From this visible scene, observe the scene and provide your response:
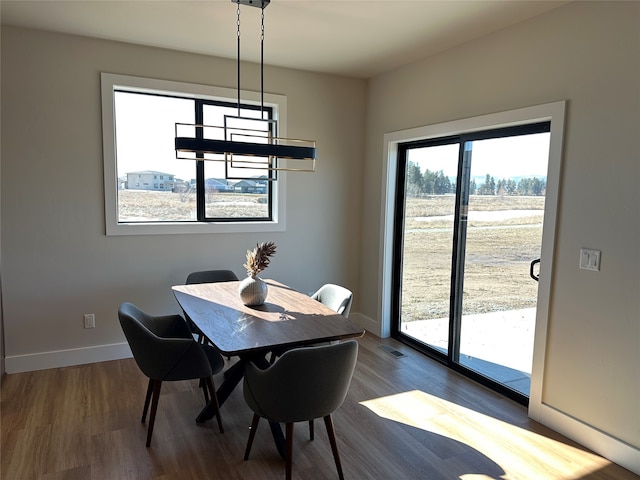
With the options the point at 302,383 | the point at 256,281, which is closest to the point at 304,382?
the point at 302,383

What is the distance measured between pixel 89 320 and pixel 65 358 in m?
0.35

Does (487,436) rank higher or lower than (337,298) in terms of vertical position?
lower

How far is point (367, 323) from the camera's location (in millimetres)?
4570

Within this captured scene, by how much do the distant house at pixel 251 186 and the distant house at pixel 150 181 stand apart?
0.60m

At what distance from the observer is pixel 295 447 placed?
2445mm

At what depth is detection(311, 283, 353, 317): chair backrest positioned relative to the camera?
2.87 m

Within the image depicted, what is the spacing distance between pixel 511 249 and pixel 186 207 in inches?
109

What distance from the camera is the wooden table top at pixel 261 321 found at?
2.14 meters

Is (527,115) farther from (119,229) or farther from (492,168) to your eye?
(119,229)

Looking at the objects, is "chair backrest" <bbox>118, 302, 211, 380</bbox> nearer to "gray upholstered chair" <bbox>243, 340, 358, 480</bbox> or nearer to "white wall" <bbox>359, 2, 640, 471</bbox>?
"gray upholstered chair" <bbox>243, 340, 358, 480</bbox>

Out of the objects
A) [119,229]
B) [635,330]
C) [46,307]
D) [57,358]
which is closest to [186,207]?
[119,229]

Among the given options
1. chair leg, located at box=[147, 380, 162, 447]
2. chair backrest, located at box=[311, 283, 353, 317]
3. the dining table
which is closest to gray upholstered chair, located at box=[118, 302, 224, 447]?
chair leg, located at box=[147, 380, 162, 447]

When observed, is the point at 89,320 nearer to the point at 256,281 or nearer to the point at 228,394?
the point at 228,394

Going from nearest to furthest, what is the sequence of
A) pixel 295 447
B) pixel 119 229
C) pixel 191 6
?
pixel 295 447 → pixel 191 6 → pixel 119 229
